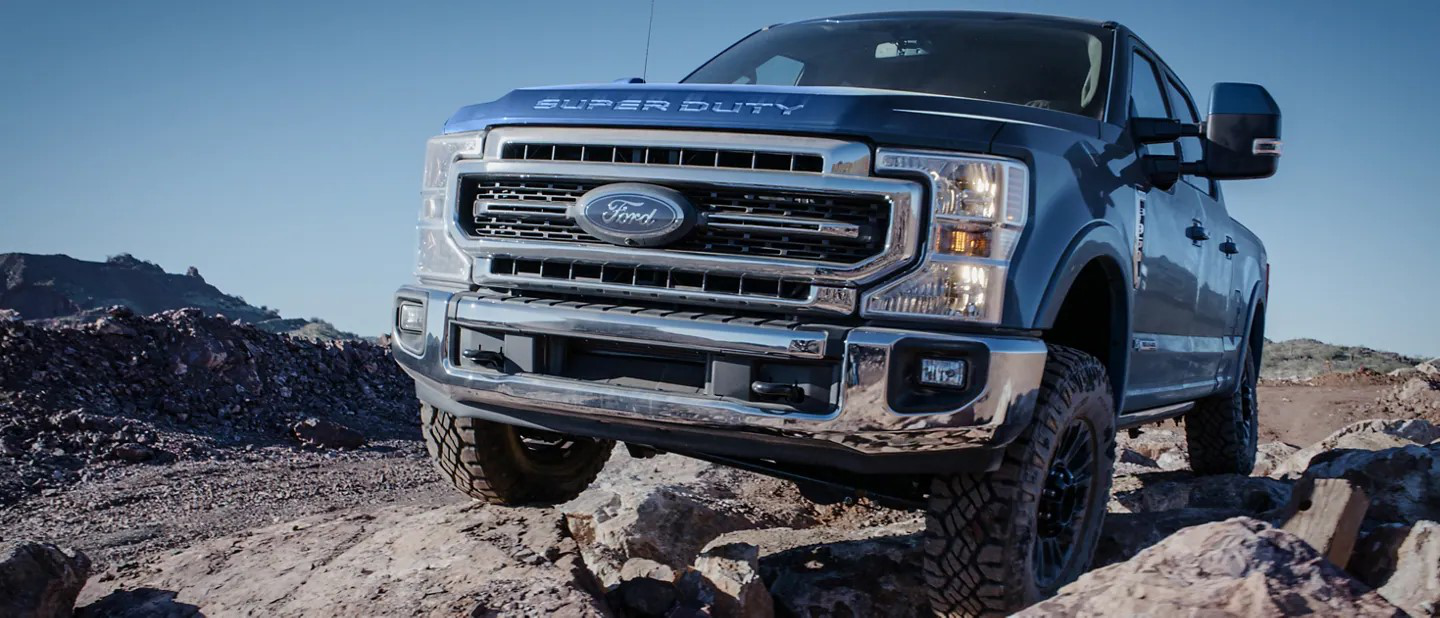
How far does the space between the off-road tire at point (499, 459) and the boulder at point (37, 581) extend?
1226 millimetres

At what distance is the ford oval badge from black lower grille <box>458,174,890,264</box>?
0.15 ft

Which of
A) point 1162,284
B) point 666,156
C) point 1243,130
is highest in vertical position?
point 1243,130

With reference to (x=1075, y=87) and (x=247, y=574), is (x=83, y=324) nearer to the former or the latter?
(x=247, y=574)

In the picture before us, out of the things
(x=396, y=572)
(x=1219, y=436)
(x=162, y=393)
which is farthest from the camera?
(x=162, y=393)

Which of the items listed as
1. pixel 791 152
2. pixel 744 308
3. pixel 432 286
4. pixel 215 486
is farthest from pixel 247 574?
pixel 215 486

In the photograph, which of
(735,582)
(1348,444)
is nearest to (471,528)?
(735,582)

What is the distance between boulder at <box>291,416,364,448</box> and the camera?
9.04m

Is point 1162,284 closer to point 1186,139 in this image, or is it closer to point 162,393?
point 1186,139

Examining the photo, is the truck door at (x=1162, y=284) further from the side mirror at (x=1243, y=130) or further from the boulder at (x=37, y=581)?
the boulder at (x=37, y=581)

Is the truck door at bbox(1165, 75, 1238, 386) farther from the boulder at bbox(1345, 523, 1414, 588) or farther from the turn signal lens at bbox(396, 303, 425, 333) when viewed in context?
the turn signal lens at bbox(396, 303, 425, 333)

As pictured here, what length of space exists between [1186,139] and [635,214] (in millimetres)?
3182

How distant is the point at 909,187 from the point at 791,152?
346 mm

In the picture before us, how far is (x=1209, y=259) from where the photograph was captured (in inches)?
223

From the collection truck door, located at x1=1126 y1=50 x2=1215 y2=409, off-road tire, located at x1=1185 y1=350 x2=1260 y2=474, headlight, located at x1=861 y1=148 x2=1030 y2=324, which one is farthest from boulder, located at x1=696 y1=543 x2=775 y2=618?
off-road tire, located at x1=1185 y1=350 x2=1260 y2=474
